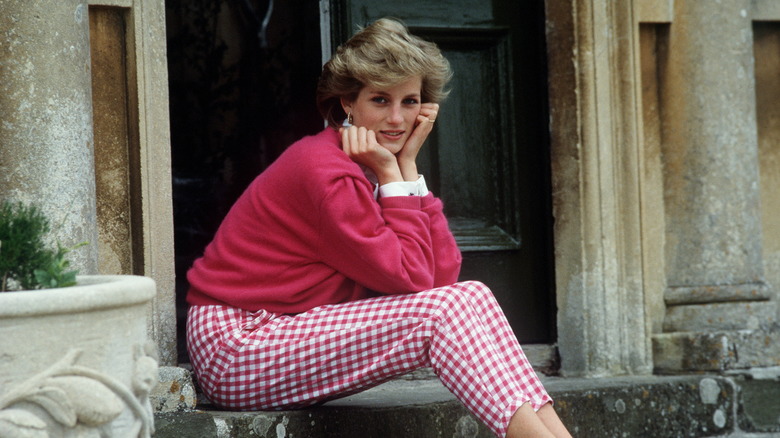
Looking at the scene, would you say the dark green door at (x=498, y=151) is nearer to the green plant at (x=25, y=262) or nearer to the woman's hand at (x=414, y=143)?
the woman's hand at (x=414, y=143)

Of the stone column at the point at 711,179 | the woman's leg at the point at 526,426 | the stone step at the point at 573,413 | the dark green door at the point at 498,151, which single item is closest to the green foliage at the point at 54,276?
the stone step at the point at 573,413

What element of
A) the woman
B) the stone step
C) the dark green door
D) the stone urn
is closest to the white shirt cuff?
the woman


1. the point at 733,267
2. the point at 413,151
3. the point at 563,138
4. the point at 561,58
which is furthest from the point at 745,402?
the point at 413,151

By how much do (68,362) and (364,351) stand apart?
1083 mm

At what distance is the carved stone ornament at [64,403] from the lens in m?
1.87

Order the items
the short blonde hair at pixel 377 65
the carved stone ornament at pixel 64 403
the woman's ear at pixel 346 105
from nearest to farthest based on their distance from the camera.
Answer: the carved stone ornament at pixel 64 403, the short blonde hair at pixel 377 65, the woman's ear at pixel 346 105

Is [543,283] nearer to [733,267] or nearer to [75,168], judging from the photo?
[733,267]

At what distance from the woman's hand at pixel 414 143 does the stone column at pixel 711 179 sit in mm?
1206

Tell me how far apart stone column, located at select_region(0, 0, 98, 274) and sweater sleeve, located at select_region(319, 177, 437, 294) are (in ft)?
2.15

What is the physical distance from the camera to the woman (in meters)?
2.75

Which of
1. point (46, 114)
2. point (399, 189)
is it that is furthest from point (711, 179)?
point (46, 114)

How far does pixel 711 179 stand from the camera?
407 centimetres

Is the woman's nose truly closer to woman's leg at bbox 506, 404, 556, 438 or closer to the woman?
the woman

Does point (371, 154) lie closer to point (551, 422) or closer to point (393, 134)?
point (393, 134)
